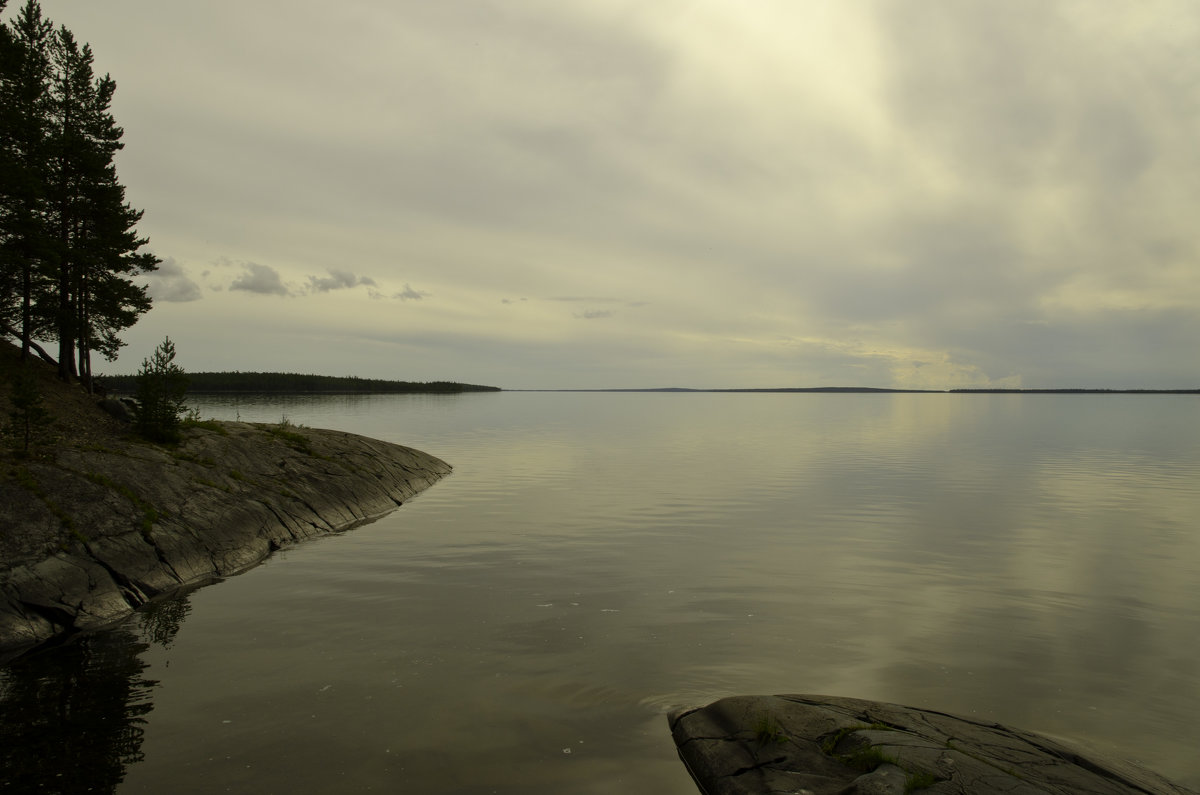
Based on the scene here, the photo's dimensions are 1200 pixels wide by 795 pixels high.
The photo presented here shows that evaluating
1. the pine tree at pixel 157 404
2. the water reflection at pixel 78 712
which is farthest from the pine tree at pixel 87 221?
the water reflection at pixel 78 712

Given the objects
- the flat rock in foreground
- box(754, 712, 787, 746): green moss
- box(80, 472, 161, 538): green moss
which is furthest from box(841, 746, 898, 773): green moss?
box(80, 472, 161, 538): green moss

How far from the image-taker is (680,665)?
13.1 meters

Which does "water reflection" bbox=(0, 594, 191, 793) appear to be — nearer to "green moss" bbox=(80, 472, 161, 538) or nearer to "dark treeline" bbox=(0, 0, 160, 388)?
"green moss" bbox=(80, 472, 161, 538)

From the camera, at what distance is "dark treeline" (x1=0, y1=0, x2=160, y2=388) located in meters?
28.9

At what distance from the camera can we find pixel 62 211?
31.8m

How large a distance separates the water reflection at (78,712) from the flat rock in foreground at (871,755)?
838 cm

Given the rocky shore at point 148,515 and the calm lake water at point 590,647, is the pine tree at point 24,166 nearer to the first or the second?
the rocky shore at point 148,515

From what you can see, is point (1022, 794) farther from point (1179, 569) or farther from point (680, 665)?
point (1179, 569)

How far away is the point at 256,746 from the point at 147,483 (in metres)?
13.8

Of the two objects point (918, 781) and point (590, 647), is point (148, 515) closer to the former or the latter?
point (590, 647)

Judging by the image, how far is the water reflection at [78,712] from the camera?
877cm

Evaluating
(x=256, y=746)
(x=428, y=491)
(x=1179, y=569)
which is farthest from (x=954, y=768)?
(x=428, y=491)

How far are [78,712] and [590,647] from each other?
29.3ft

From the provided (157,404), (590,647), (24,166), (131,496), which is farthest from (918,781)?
(24,166)
